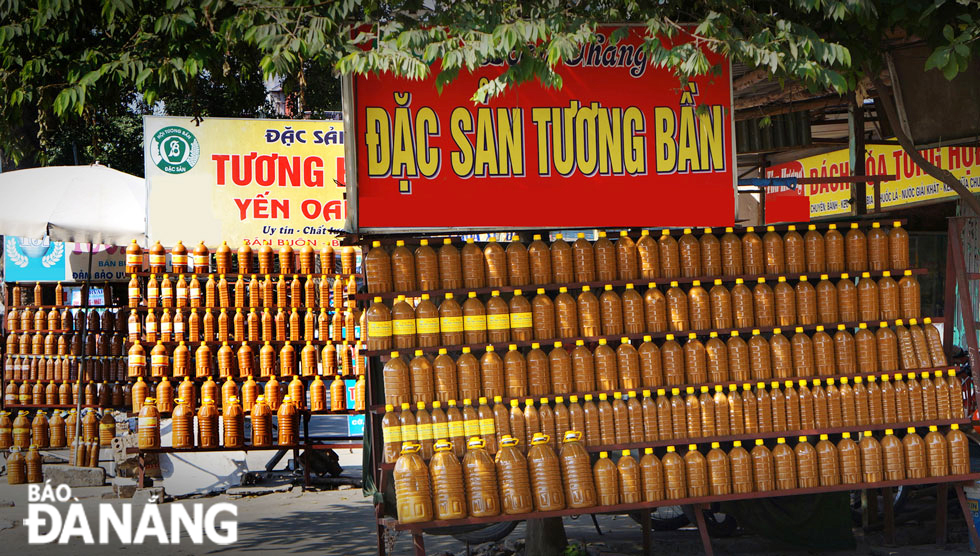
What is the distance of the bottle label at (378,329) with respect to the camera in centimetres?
712

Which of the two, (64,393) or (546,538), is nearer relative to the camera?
(546,538)

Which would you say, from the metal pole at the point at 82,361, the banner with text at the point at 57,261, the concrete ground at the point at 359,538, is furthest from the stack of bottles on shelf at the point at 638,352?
the banner with text at the point at 57,261

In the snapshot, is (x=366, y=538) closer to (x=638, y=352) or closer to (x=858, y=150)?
(x=638, y=352)

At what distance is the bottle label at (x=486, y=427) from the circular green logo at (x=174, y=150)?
6750 millimetres

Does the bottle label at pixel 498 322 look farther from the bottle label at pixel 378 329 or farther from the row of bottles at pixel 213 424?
the row of bottles at pixel 213 424

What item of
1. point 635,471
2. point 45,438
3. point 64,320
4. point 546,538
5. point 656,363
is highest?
point 64,320

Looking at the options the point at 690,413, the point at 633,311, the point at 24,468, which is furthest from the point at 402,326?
the point at 24,468

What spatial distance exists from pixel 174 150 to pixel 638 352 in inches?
286

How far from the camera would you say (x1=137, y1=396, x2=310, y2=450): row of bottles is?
36.7 feet

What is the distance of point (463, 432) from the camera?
706 cm

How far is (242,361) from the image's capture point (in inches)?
457

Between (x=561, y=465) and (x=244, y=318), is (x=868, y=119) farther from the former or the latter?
(x=244, y=318)

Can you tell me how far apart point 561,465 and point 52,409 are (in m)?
10.8

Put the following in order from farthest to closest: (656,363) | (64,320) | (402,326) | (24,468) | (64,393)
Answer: (64,320), (64,393), (24,468), (656,363), (402,326)
